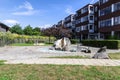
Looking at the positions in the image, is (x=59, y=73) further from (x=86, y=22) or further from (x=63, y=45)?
(x=86, y=22)

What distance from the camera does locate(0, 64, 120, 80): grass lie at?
7668 millimetres

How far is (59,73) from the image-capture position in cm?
816

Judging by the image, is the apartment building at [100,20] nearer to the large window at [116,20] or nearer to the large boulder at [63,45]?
the large window at [116,20]

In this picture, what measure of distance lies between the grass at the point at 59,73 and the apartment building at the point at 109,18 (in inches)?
1485

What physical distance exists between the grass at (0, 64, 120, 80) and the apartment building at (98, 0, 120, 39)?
37715 mm

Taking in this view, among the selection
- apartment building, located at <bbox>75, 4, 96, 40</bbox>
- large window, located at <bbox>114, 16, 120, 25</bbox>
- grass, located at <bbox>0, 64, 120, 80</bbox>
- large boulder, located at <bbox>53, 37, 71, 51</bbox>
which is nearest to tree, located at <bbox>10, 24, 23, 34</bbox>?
apartment building, located at <bbox>75, 4, 96, 40</bbox>

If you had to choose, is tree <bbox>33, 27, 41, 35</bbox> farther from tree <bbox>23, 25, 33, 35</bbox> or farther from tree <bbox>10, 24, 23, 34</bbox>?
tree <bbox>10, 24, 23, 34</bbox>

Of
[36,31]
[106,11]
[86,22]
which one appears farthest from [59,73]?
[36,31]

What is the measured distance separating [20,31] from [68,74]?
8852 centimetres

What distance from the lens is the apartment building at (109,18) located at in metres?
45.5

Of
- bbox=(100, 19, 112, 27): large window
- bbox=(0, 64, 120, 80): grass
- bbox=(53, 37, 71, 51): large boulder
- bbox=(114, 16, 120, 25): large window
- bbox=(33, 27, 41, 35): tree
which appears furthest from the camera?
bbox=(33, 27, 41, 35): tree

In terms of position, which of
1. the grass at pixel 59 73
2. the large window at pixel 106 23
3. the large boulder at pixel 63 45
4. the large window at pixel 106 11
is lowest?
the grass at pixel 59 73

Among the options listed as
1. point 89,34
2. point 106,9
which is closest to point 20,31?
point 89,34

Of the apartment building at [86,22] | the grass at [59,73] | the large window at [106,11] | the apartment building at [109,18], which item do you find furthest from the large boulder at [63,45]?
the apartment building at [86,22]
